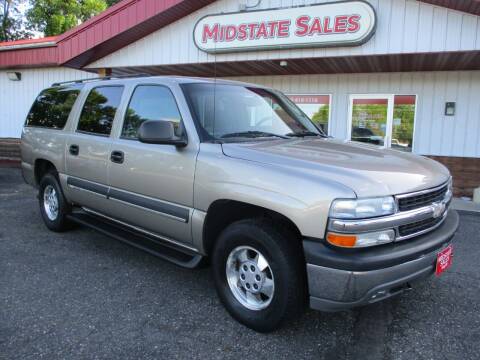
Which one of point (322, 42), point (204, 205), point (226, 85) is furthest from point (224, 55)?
point (204, 205)

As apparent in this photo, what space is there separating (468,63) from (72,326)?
850cm

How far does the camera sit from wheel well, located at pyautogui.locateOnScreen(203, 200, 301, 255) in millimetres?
2969

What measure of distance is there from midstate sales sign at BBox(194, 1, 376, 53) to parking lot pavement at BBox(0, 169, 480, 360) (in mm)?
4848

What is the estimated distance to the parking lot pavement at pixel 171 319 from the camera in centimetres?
286

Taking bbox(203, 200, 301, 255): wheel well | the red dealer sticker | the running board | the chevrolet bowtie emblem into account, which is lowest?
the running board

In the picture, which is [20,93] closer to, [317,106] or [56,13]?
[317,106]

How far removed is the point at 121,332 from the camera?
3.05 m

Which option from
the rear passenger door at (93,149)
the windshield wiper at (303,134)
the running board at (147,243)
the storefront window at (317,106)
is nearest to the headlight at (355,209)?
the running board at (147,243)

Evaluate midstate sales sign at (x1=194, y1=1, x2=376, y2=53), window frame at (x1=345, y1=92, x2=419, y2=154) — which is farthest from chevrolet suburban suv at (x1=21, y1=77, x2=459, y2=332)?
window frame at (x1=345, y1=92, x2=419, y2=154)

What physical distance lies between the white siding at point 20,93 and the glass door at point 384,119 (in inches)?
350

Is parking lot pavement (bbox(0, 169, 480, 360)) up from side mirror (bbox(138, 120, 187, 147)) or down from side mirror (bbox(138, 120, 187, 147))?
down

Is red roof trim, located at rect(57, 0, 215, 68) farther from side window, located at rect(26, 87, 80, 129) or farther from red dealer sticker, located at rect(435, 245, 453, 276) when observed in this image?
red dealer sticker, located at rect(435, 245, 453, 276)

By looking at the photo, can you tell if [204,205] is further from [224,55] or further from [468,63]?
[468,63]

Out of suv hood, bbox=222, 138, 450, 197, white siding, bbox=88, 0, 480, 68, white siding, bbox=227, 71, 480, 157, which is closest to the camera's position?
suv hood, bbox=222, 138, 450, 197
